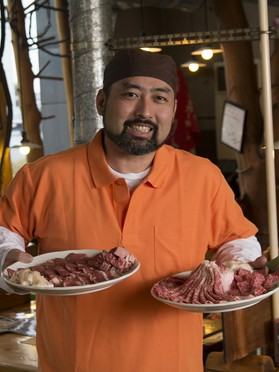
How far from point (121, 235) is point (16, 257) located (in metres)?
0.34

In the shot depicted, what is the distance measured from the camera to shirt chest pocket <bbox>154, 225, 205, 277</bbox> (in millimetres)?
2400

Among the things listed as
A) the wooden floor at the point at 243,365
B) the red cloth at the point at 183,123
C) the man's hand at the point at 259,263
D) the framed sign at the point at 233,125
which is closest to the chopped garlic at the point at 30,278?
the man's hand at the point at 259,263

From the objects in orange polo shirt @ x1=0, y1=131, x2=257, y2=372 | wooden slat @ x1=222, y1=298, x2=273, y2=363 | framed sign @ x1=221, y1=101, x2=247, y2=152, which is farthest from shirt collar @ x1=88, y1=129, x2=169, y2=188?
framed sign @ x1=221, y1=101, x2=247, y2=152

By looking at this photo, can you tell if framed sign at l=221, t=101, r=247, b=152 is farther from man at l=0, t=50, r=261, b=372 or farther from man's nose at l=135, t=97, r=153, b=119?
man's nose at l=135, t=97, r=153, b=119

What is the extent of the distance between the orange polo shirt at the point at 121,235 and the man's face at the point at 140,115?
12cm

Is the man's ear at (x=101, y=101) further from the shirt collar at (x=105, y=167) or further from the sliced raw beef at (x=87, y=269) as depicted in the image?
the sliced raw beef at (x=87, y=269)

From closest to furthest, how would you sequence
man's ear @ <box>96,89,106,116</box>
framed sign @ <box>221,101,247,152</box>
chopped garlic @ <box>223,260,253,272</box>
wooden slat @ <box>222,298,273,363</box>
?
chopped garlic @ <box>223,260,253,272</box>, man's ear @ <box>96,89,106,116</box>, wooden slat @ <box>222,298,273,363</box>, framed sign @ <box>221,101,247,152</box>

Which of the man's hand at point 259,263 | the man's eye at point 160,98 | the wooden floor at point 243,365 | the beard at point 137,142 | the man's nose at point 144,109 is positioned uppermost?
the man's eye at point 160,98

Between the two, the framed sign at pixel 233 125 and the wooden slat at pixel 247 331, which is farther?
the framed sign at pixel 233 125

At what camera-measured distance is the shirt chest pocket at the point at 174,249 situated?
240cm

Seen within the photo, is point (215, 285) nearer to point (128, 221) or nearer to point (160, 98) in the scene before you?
point (128, 221)

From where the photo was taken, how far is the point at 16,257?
2.31 metres

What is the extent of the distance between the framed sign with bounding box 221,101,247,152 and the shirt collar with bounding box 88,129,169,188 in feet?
12.2

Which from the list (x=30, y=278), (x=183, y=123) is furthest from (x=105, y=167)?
(x=183, y=123)
